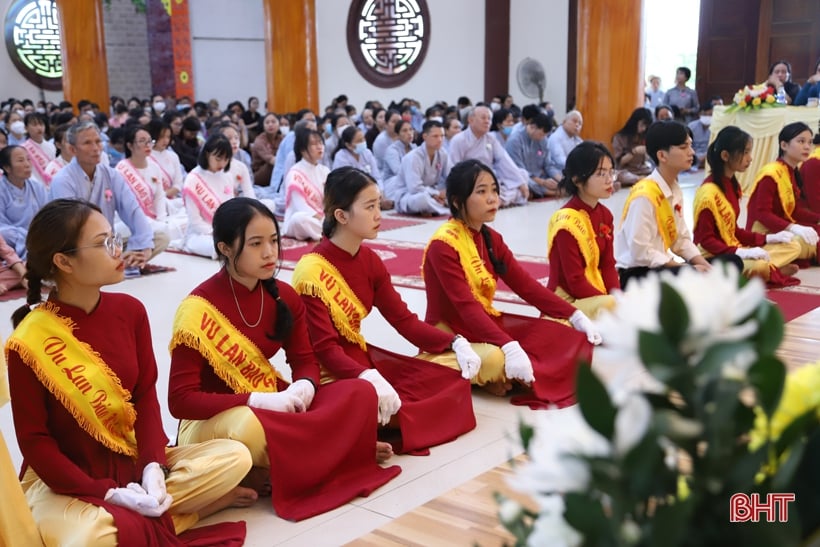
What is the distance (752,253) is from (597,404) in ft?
13.2

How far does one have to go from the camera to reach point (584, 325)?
3127mm

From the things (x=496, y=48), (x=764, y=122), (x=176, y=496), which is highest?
(x=496, y=48)

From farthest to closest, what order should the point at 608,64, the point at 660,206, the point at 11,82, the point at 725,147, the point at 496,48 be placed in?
the point at 11,82 → the point at 496,48 → the point at 608,64 → the point at 725,147 → the point at 660,206

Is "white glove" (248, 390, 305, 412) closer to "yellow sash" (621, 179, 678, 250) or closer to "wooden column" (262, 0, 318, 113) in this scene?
"yellow sash" (621, 179, 678, 250)

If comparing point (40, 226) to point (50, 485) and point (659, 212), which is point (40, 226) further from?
point (659, 212)

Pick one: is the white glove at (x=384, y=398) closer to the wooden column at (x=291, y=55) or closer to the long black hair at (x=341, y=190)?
the long black hair at (x=341, y=190)

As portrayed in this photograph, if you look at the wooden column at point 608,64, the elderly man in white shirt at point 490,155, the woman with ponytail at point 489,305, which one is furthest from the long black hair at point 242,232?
the wooden column at point 608,64

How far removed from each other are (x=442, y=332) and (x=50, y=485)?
1.36 meters

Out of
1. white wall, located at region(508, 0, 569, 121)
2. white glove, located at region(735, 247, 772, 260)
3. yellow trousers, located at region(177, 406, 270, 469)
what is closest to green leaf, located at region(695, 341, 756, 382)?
yellow trousers, located at region(177, 406, 270, 469)

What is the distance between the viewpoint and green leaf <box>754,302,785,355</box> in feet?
2.02

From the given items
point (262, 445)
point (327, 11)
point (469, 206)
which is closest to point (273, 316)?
point (262, 445)

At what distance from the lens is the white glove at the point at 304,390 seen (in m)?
2.37

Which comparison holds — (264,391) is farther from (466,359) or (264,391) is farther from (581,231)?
(581,231)

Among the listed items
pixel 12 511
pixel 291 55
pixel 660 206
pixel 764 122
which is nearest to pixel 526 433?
pixel 12 511
